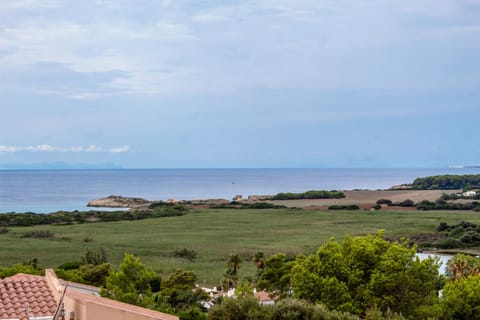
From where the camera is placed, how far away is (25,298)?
16219 mm

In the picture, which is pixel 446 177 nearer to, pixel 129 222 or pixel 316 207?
pixel 316 207

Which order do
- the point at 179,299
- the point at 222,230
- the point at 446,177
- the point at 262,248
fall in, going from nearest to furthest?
the point at 179,299, the point at 262,248, the point at 222,230, the point at 446,177

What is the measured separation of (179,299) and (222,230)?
184 ft

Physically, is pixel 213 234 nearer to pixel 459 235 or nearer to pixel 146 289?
pixel 459 235

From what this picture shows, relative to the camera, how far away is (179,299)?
36.6m

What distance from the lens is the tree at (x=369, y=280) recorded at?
2991cm

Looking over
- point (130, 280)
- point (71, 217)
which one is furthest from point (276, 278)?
point (71, 217)

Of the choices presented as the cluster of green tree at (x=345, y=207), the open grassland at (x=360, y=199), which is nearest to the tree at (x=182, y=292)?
the cluster of green tree at (x=345, y=207)

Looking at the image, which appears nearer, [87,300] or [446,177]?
[87,300]

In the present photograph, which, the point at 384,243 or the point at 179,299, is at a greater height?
the point at 384,243

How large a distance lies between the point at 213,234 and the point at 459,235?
3118 centimetres

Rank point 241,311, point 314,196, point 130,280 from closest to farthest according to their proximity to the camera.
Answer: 1. point 241,311
2. point 130,280
3. point 314,196

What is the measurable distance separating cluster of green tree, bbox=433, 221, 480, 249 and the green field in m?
2.40

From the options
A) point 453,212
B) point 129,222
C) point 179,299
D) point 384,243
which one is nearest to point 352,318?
point 384,243
